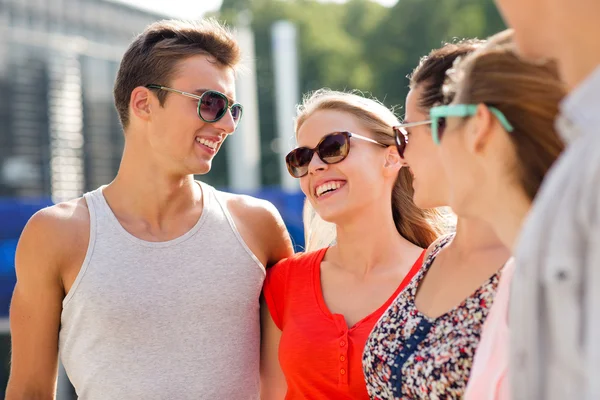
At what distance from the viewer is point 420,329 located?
7.02ft

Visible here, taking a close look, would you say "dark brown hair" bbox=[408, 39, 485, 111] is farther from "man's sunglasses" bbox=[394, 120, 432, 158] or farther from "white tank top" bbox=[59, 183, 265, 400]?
"white tank top" bbox=[59, 183, 265, 400]

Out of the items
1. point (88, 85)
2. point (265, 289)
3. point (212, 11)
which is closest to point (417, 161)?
point (265, 289)

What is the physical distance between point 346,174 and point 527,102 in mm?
1492

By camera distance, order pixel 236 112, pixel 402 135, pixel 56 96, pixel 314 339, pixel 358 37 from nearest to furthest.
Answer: pixel 402 135 < pixel 314 339 < pixel 236 112 < pixel 56 96 < pixel 358 37

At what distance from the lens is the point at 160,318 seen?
2807 millimetres

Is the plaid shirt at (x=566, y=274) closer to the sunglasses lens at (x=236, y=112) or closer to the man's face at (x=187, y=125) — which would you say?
the man's face at (x=187, y=125)

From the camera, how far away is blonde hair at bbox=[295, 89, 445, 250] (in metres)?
3.16

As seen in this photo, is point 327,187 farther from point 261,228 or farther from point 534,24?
point 534,24

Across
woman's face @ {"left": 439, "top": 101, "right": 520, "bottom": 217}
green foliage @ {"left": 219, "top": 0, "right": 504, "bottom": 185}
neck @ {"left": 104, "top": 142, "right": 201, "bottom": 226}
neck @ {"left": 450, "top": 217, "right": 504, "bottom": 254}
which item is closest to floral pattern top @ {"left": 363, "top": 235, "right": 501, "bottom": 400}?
neck @ {"left": 450, "top": 217, "right": 504, "bottom": 254}

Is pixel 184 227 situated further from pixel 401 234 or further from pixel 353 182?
pixel 401 234

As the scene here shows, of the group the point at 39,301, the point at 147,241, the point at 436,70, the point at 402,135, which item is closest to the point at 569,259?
the point at 436,70

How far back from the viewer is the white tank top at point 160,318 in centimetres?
276

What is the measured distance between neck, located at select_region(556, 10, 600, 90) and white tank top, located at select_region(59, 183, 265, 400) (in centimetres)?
180

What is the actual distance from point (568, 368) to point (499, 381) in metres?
0.49
